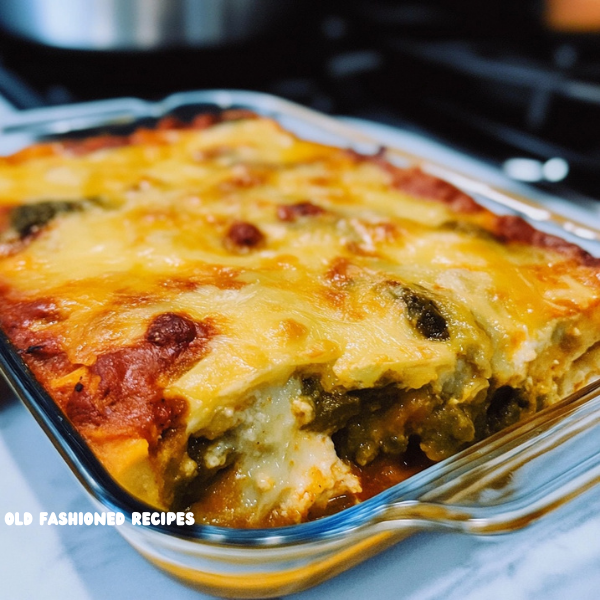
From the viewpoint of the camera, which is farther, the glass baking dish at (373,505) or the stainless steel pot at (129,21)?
the stainless steel pot at (129,21)

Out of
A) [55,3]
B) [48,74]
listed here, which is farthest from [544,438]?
[48,74]

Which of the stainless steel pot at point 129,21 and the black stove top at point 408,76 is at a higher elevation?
the stainless steel pot at point 129,21

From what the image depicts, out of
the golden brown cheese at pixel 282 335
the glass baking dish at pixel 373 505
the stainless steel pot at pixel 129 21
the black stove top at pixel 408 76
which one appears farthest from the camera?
the black stove top at pixel 408 76

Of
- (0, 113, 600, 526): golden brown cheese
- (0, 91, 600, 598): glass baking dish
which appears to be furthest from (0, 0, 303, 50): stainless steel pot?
(0, 91, 600, 598): glass baking dish

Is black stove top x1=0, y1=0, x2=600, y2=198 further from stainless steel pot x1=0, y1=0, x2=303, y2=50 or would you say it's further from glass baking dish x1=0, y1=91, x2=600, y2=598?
glass baking dish x1=0, y1=91, x2=600, y2=598

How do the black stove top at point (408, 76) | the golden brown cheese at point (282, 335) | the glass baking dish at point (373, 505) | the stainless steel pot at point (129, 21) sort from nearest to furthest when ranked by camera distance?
the glass baking dish at point (373, 505), the golden brown cheese at point (282, 335), the stainless steel pot at point (129, 21), the black stove top at point (408, 76)

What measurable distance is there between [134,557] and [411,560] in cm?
34

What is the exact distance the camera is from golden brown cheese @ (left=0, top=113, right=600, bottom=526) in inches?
30.7

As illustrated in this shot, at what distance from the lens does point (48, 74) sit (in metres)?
2.33

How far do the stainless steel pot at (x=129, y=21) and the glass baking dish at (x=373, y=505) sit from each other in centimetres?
145

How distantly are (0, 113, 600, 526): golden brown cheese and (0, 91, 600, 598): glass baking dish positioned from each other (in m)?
0.06

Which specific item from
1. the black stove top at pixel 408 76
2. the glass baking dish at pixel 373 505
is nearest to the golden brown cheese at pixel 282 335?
the glass baking dish at pixel 373 505

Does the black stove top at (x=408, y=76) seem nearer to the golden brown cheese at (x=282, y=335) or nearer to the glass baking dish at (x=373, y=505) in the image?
the golden brown cheese at (x=282, y=335)

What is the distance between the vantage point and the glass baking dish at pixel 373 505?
614 millimetres
